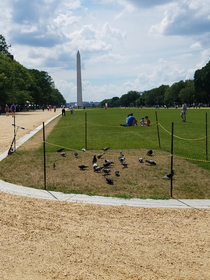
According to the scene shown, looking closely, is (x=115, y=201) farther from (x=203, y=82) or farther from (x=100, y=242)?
(x=203, y=82)

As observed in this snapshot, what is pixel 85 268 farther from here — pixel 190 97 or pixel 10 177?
pixel 190 97

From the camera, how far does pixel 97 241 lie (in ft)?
15.9

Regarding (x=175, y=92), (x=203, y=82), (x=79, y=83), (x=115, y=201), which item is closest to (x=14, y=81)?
(x=79, y=83)

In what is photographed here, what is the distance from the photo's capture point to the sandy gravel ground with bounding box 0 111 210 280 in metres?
4.01

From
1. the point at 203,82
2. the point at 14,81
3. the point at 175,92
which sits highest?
the point at 203,82

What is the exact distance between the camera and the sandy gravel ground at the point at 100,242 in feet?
13.2

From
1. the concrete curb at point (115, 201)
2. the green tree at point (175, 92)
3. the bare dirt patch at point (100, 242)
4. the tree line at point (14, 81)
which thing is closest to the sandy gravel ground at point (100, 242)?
the bare dirt patch at point (100, 242)

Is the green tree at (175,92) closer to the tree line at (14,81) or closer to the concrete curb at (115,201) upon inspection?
the tree line at (14,81)

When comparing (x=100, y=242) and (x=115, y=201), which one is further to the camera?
(x=115, y=201)

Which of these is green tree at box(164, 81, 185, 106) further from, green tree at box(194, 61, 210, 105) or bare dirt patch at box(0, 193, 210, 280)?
bare dirt patch at box(0, 193, 210, 280)

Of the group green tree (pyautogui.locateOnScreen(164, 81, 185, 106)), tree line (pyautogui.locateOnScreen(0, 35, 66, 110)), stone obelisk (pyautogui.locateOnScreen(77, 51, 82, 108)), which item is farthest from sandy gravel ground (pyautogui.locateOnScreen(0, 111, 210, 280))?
green tree (pyautogui.locateOnScreen(164, 81, 185, 106))

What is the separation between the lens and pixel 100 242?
189 inches

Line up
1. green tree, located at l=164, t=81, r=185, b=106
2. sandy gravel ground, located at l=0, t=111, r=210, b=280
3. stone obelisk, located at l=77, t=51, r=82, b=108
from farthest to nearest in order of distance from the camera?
green tree, located at l=164, t=81, r=185, b=106, stone obelisk, located at l=77, t=51, r=82, b=108, sandy gravel ground, located at l=0, t=111, r=210, b=280

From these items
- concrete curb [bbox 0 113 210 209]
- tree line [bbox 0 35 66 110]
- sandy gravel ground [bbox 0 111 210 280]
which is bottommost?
sandy gravel ground [bbox 0 111 210 280]
